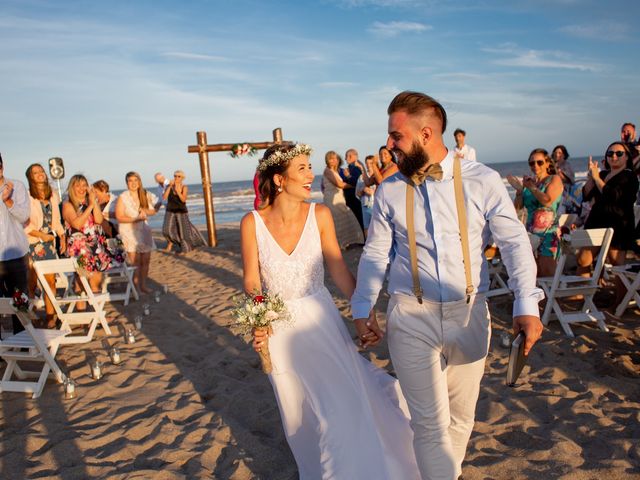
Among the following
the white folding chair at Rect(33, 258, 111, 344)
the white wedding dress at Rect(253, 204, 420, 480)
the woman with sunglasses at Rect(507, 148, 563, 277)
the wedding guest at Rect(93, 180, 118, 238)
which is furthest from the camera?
the wedding guest at Rect(93, 180, 118, 238)

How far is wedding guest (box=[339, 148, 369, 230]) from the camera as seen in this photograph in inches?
488

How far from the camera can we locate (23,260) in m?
5.70

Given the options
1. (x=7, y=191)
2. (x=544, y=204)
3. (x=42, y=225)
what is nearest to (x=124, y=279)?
(x=42, y=225)

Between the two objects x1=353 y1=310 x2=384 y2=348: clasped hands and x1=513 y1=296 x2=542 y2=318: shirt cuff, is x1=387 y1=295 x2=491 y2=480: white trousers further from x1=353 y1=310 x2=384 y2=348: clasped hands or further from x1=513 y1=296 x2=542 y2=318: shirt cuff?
x1=513 y1=296 x2=542 y2=318: shirt cuff

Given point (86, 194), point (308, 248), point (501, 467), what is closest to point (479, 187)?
point (308, 248)

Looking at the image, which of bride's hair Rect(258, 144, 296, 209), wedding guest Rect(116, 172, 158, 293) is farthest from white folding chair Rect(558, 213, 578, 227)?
wedding guest Rect(116, 172, 158, 293)

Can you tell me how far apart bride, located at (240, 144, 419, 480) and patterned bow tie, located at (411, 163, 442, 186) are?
1064 mm

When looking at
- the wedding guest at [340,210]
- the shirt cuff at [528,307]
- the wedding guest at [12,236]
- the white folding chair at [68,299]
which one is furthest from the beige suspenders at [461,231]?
the wedding guest at [340,210]

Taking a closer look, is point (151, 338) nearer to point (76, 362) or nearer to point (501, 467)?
point (76, 362)

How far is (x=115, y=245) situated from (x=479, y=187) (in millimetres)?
7208

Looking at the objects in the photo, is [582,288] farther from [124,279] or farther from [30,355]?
[124,279]

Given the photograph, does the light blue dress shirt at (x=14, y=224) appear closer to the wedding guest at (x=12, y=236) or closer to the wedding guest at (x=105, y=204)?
the wedding guest at (x=12, y=236)

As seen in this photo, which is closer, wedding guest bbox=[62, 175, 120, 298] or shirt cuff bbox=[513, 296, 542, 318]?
shirt cuff bbox=[513, 296, 542, 318]

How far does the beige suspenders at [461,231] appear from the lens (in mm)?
2434
